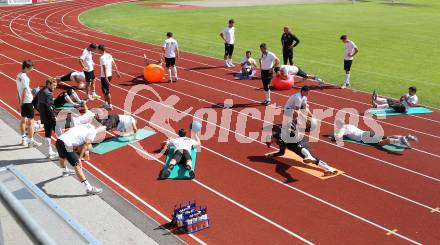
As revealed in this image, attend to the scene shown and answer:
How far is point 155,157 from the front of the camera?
1146cm

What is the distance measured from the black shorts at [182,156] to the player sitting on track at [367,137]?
464 centimetres

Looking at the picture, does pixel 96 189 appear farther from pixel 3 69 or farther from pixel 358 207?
pixel 3 69

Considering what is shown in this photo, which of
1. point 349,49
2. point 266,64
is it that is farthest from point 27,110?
point 349,49

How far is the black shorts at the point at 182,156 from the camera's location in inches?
415

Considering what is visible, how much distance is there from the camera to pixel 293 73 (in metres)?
18.8

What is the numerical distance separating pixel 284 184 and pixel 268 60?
6.68 m

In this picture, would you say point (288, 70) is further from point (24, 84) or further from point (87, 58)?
point (24, 84)

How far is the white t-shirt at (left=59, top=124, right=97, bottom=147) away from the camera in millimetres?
9367

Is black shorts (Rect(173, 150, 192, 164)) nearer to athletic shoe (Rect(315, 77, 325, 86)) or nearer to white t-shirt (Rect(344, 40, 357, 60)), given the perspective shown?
athletic shoe (Rect(315, 77, 325, 86))

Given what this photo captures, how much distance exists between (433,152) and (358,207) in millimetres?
4303

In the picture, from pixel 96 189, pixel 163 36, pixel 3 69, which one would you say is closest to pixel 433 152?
pixel 96 189

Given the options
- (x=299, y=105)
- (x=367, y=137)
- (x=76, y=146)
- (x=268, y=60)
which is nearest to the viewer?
(x=76, y=146)

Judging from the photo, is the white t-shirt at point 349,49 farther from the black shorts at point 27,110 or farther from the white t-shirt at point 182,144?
the black shorts at point 27,110

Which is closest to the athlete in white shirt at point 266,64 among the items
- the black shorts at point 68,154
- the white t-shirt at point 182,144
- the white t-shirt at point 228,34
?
the white t-shirt at point 182,144
